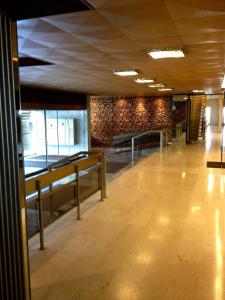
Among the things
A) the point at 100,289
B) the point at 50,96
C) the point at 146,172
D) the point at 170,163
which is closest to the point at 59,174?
the point at 100,289

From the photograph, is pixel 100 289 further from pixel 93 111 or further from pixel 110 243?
pixel 93 111

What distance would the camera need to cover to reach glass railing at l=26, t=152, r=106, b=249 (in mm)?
3488

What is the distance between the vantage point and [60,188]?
406 cm

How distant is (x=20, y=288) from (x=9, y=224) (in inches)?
20.4

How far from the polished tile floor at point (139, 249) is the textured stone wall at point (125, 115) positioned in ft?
32.9

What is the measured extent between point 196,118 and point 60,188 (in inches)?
471

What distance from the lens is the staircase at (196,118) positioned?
47.0ft

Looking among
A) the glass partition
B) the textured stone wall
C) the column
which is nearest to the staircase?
the textured stone wall

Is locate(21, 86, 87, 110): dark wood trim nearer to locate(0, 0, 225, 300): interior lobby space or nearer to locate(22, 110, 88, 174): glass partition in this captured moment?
locate(22, 110, 88, 174): glass partition

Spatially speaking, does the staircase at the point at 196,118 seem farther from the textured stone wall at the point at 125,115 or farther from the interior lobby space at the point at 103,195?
the interior lobby space at the point at 103,195

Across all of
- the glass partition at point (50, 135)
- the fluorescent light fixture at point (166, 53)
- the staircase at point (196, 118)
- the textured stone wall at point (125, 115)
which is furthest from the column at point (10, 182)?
the textured stone wall at point (125, 115)

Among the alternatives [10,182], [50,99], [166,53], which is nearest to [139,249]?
[10,182]

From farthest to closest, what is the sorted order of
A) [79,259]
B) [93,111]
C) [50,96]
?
[93,111], [50,96], [79,259]

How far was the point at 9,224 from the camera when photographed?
1.96 meters
